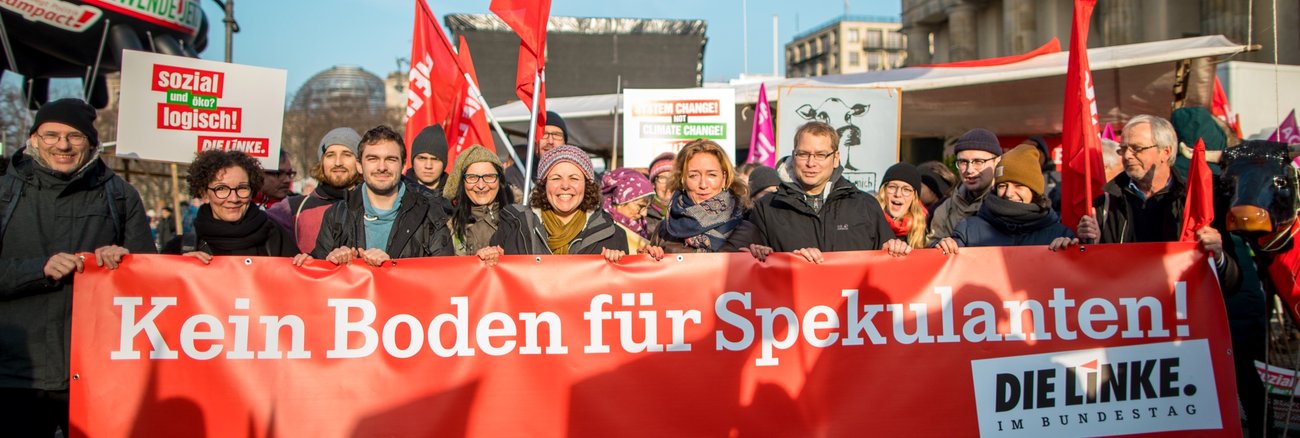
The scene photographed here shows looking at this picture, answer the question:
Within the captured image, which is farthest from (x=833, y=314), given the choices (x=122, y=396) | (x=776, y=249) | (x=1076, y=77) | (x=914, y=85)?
(x=914, y=85)

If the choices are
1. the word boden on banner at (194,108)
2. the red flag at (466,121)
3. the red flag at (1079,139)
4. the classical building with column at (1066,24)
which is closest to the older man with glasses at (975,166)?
the red flag at (1079,139)

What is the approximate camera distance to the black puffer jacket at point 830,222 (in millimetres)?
3859

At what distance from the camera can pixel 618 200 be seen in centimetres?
511

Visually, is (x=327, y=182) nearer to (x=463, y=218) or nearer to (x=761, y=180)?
(x=463, y=218)

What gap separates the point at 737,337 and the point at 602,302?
0.56 meters

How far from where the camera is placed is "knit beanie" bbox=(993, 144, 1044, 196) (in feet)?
13.2

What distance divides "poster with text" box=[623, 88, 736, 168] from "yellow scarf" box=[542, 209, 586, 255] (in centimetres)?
489

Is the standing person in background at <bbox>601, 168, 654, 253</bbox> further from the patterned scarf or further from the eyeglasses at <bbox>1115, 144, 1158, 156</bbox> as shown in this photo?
the eyeglasses at <bbox>1115, 144, 1158, 156</bbox>

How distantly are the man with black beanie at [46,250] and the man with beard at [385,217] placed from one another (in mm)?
804

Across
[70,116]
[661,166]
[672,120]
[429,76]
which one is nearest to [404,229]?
[70,116]

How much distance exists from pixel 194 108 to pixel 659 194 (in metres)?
3.41

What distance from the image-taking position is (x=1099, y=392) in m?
3.65

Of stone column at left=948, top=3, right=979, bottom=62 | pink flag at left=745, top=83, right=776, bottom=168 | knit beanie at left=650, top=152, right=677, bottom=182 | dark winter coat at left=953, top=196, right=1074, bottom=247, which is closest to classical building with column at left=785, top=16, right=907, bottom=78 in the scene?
stone column at left=948, top=3, right=979, bottom=62

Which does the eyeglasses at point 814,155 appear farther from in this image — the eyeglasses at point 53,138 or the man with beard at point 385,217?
the eyeglasses at point 53,138
